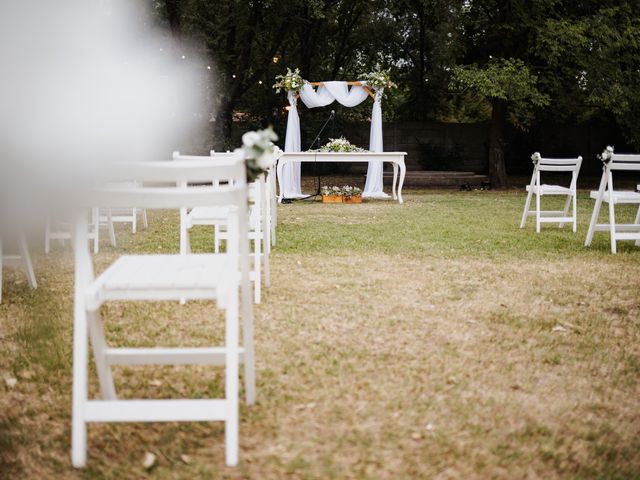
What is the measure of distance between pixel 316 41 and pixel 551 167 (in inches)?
532

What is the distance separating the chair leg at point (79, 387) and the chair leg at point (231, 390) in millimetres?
509

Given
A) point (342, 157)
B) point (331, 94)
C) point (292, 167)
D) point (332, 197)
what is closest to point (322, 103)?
point (331, 94)

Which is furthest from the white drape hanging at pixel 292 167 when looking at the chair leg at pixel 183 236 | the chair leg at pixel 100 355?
the chair leg at pixel 100 355

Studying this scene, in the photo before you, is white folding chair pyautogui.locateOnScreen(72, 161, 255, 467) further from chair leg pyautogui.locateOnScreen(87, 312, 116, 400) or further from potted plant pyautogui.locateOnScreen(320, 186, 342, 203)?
potted plant pyautogui.locateOnScreen(320, 186, 342, 203)

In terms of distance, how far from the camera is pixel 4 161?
1.51m

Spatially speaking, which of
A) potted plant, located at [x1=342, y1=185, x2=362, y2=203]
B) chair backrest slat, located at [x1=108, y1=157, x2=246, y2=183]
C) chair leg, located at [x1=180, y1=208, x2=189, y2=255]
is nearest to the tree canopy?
potted plant, located at [x1=342, y1=185, x2=362, y2=203]

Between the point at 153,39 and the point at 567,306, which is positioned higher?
the point at 153,39

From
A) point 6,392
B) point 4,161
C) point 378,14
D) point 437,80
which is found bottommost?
point 6,392

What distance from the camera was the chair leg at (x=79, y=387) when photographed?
2332 millimetres

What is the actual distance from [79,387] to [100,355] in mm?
325

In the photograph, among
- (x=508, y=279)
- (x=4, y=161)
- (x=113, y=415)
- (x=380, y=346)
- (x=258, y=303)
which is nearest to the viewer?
(x=4, y=161)

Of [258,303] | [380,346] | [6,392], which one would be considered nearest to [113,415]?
[6,392]

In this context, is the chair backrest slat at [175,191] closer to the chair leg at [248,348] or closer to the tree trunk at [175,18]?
the chair leg at [248,348]

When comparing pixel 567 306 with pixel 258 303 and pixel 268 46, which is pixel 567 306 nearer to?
pixel 258 303
